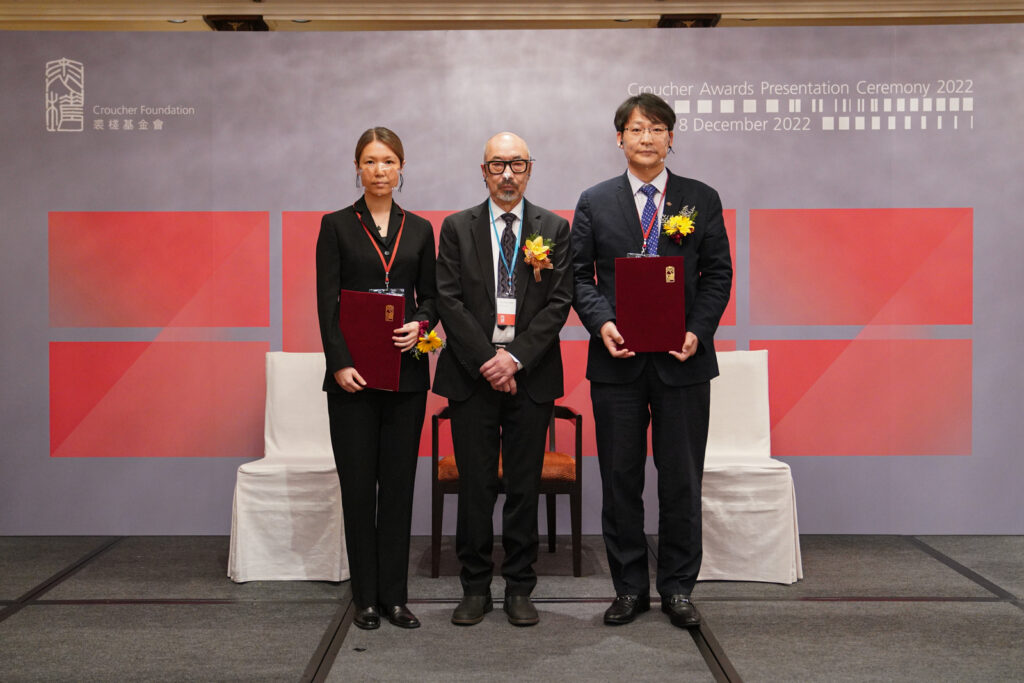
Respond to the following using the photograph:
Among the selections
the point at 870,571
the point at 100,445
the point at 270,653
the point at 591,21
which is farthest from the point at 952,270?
the point at 100,445

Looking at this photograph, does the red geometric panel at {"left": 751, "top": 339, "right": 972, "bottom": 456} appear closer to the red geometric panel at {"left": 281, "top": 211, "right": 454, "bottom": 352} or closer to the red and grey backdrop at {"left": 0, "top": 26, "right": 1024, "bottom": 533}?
the red and grey backdrop at {"left": 0, "top": 26, "right": 1024, "bottom": 533}

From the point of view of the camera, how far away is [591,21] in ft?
18.2

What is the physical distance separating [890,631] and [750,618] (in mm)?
503

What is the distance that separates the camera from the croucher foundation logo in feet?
A: 15.4

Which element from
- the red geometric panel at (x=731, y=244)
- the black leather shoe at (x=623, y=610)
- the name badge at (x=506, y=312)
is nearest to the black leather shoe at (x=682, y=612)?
the black leather shoe at (x=623, y=610)

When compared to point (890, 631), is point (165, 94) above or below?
above

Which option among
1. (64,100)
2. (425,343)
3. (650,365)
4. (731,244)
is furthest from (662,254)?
(64,100)

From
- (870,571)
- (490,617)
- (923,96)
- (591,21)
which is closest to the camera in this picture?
(490,617)

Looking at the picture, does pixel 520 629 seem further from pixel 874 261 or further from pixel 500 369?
pixel 874 261

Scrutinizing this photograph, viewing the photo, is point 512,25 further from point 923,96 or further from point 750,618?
point 750,618

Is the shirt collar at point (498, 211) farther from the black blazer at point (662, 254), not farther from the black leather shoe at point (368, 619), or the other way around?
the black leather shoe at point (368, 619)

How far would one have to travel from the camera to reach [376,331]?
3.14 meters

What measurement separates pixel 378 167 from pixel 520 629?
70.5 inches

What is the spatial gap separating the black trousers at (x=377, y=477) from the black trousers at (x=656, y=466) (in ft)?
2.40
